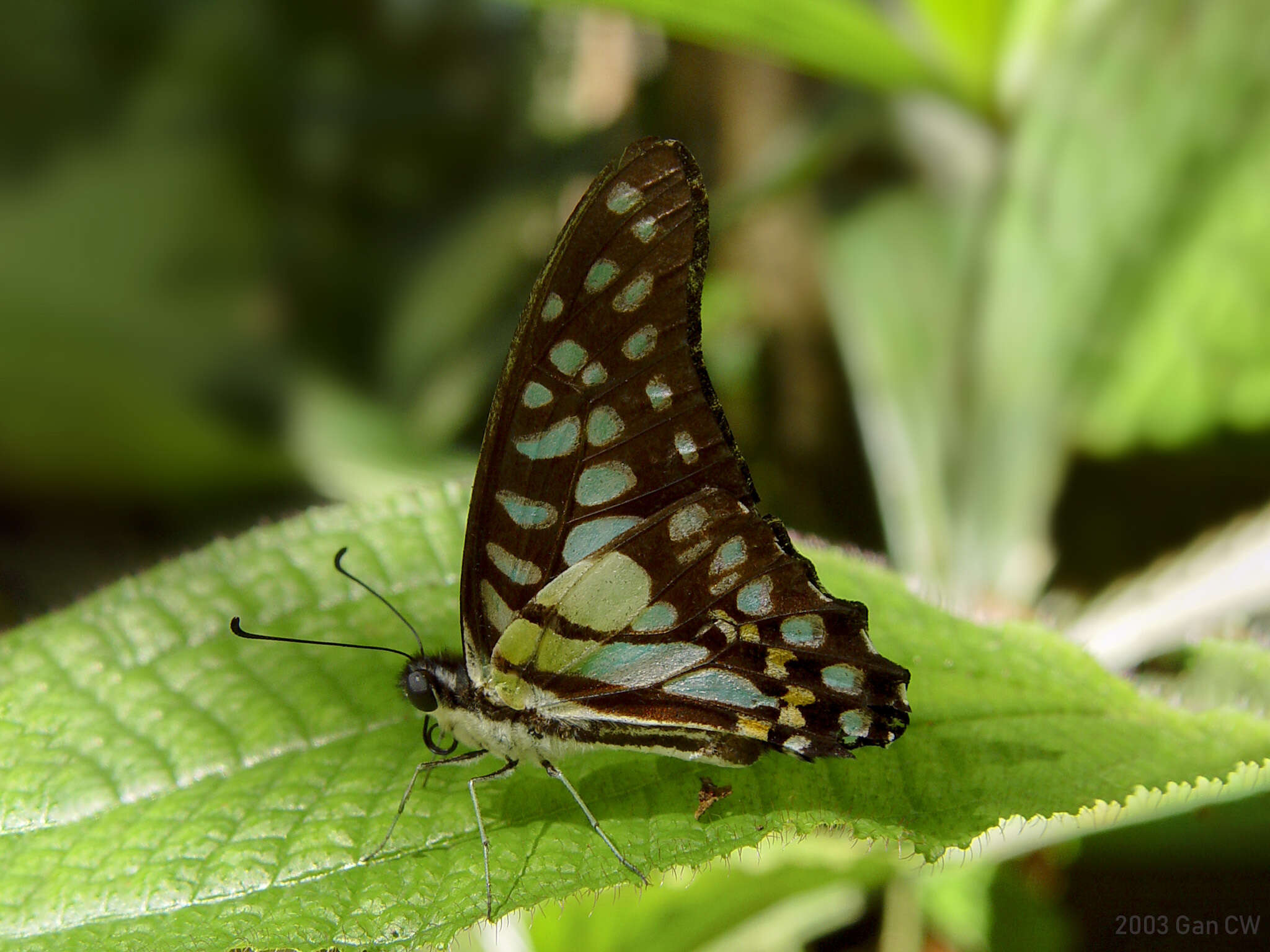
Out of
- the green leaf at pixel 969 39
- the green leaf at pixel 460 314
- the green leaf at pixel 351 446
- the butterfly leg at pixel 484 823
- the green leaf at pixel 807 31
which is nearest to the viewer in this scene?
the butterfly leg at pixel 484 823

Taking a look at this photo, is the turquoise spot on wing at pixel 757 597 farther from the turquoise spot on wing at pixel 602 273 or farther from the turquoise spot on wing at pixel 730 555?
the turquoise spot on wing at pixel 602 273

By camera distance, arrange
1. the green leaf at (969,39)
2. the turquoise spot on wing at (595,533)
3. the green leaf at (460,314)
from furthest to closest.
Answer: the green leaf at (460,314) → the green leaf at (969,39) → the turquoise spot on wing at (595,533)

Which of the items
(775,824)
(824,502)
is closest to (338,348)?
(824,502)

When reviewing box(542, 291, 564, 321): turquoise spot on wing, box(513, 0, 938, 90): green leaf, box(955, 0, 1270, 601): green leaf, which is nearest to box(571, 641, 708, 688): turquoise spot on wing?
box(542, 291, 564, 321): turquoise spot on wing

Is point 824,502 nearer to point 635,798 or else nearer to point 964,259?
point 964,259

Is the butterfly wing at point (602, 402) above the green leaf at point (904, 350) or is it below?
below

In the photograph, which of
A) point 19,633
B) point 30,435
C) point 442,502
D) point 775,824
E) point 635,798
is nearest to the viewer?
point 775,824

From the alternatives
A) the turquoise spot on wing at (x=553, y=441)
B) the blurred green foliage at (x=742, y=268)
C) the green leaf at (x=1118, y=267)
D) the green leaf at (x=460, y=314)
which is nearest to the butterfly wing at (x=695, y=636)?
the turquoise spot on wing at (x=553, y=441)
